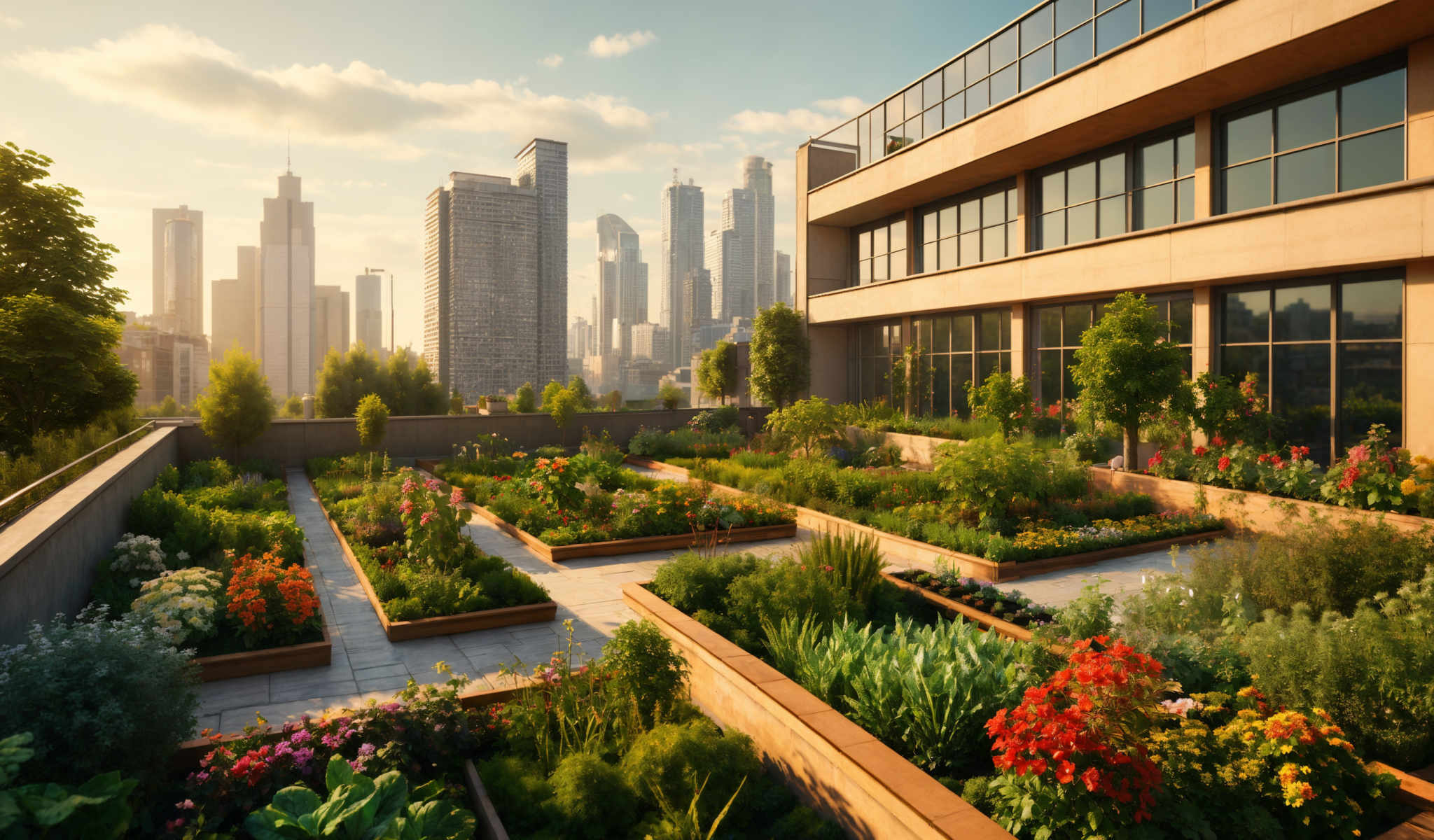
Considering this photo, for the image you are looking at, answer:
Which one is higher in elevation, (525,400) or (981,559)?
(525,400)

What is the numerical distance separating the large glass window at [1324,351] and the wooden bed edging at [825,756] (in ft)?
42.7

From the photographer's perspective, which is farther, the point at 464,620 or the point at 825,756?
the point at 464,620

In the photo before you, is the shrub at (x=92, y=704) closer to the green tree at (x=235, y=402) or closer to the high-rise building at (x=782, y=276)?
the green tree at (x=235, y=402)

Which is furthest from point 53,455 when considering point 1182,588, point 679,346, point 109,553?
point 679,346

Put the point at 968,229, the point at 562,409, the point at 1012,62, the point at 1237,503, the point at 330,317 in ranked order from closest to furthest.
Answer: the point at 1237,503 → the point at 1012,62 → the point at 562,409 → the point at 968,229 → the point at 330,317

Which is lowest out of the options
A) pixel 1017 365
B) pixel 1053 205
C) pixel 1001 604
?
pixel 1001 604

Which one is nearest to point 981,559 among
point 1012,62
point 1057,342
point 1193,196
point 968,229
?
point 1193,196

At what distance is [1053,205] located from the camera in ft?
61.8

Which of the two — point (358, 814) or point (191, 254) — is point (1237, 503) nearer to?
point (358, 814)

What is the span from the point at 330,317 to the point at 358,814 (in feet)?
509

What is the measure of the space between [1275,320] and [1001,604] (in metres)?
11.4

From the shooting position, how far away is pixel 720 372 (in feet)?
91.6

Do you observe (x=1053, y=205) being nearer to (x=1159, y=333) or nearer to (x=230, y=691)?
(x=1159, y=333)

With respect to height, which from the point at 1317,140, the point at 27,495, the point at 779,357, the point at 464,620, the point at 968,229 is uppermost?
the point at 968,229
